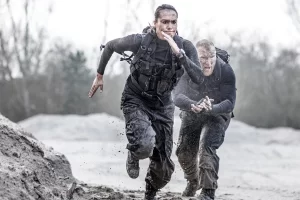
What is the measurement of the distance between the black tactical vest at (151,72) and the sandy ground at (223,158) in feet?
2.71

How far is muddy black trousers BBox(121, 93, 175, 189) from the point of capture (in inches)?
209

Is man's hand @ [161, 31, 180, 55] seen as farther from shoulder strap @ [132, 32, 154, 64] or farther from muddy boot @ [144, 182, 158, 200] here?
muddy boot @ [144, 182, 158, 200]

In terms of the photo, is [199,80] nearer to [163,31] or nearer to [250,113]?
[163,31]

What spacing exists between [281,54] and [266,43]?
4.37 ft

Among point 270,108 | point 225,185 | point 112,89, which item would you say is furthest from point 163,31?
point 112,89

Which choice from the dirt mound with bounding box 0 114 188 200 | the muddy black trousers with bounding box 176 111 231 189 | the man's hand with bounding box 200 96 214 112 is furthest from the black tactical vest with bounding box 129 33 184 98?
the dirt mound with bounding box 0 114 188 200

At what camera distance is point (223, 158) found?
16812mm

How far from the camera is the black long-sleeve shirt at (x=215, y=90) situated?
604cm

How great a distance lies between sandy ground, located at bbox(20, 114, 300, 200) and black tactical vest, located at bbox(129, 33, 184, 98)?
83 centimetres

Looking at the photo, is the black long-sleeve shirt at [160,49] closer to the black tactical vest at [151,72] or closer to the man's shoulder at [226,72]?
the black tactical vest at [151,72]

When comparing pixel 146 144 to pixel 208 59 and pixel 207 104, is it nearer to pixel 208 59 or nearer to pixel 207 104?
pixel 207 104

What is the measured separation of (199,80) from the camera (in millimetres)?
5422

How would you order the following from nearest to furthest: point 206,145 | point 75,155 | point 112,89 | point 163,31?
point 163,31
point 206,145
point 75,155
point 112,89

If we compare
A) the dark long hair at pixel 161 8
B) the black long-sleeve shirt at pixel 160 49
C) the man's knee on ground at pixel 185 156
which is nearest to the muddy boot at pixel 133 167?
the black long-sleeve shirt at pixel 160 49
